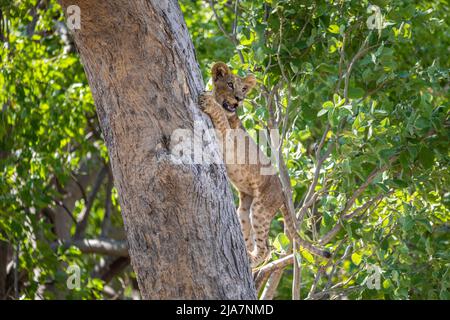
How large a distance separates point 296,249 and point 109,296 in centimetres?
576

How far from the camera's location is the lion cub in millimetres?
5969

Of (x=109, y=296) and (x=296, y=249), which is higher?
(x=296, y=249)

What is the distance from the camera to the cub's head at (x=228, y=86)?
19.5 feet

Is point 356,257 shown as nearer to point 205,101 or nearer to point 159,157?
point 205,101

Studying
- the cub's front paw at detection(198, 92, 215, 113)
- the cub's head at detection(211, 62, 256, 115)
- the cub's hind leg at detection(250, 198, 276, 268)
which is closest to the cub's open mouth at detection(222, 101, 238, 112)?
the cub's head at detection(211, 62, 256, 115)

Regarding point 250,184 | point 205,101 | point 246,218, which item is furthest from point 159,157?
point 246,218

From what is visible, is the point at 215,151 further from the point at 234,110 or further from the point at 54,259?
the point at 54,259

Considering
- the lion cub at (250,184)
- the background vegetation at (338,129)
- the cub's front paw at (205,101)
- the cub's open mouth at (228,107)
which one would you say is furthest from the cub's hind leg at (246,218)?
the cub's front paw at (205,101)

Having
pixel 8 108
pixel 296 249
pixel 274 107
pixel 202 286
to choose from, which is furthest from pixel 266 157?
pixel 8 108

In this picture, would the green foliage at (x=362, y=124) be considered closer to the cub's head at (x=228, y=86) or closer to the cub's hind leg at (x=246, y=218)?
the cub's head at (x=228, y=86)

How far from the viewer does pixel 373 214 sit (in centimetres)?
647

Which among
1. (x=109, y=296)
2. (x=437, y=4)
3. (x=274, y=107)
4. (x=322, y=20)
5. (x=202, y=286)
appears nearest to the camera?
(x=202, y=286)

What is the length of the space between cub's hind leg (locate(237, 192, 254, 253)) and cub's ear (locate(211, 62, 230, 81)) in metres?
1.09

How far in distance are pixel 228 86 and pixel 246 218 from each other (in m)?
1.15
